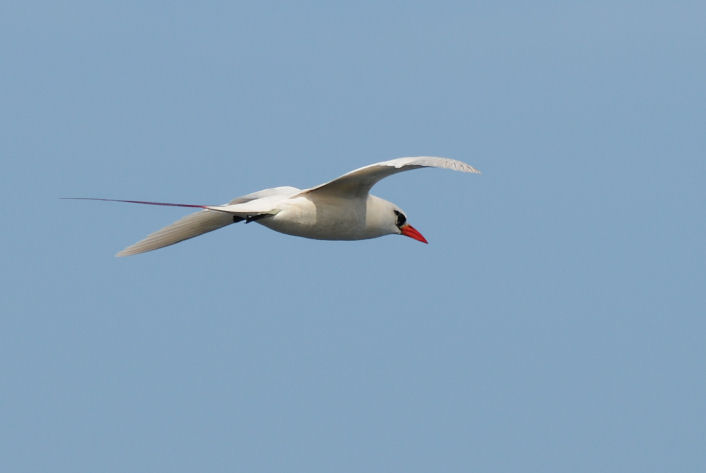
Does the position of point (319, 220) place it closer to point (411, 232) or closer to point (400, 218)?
point (400, 218)

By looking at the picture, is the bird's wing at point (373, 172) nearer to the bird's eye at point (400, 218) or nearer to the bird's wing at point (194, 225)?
the bird's wing at point (194, 225)

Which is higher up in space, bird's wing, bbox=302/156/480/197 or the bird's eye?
bird's wing, bbox=302/156/480/197

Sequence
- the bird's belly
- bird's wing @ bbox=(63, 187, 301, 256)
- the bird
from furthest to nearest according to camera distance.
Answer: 1. bird's wing @ bbox=(63, 187, 301, 256)
2. the bird's belly
3. the bird

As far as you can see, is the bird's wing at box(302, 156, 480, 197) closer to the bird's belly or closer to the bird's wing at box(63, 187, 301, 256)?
the bird's belly

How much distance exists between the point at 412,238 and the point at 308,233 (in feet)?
9.46

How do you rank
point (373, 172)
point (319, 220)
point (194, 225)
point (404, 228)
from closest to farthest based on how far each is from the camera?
point (373, 172)
point (319, 220)
point (194, 225)
point (404, 228)

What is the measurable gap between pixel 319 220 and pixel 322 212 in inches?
4.9

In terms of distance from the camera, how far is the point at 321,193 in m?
15.5

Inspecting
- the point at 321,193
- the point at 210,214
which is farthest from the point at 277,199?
the point at 210,214

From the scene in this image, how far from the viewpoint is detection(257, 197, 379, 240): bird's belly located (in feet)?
50.0

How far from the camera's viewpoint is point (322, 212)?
15.6m

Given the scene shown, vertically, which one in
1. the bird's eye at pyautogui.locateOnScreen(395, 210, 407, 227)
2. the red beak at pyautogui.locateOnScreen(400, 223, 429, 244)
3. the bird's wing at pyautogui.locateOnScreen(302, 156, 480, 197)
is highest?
the bird's wing at pyautogui.locateOnScreen(302, 156, 480, 197)

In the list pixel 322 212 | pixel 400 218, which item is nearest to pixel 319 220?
pixel 322 212

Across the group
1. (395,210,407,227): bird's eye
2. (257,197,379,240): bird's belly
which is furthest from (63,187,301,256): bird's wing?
(395,210,407,227): bird's eye
